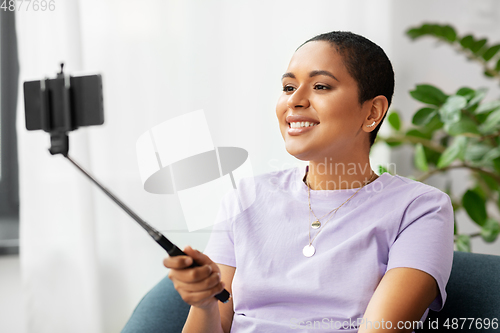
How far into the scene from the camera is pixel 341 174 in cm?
88

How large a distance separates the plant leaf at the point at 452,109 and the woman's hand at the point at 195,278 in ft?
2.86

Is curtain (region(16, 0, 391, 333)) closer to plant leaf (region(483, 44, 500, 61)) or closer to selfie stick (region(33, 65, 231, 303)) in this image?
plant leaf (region(483, 44, 500, 61))

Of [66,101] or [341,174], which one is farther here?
[341,174]

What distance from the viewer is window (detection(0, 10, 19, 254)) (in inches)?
63.6

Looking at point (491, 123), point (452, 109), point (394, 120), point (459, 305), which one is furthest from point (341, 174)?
point (394, 120)

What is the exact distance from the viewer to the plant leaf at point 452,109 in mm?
1188

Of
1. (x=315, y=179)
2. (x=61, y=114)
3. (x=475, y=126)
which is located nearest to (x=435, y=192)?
(x=315, y=179)

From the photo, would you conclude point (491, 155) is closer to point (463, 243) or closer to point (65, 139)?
point (463, 243)

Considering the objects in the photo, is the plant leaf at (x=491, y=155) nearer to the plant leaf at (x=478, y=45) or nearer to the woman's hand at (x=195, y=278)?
the plant leaf at (x=478, y=45)

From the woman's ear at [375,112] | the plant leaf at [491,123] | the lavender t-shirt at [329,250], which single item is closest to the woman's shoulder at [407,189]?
the lavender t-shirt at [329,250]

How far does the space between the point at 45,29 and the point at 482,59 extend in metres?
1.53

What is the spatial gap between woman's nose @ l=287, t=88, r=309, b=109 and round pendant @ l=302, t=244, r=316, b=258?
10.6 inches

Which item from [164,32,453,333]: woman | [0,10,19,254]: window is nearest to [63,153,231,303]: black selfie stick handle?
[164,32,453,333]: woman

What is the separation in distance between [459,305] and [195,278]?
62 centimetres
